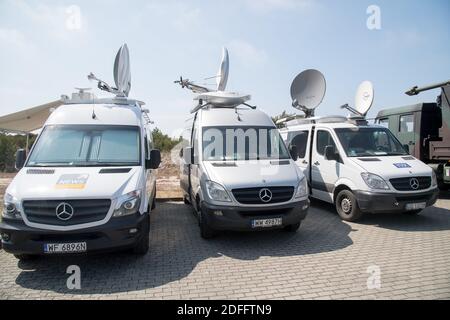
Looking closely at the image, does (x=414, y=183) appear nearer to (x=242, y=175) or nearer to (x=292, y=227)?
(x=292, y=227)

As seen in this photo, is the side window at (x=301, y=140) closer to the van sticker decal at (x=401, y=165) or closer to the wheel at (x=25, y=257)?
the van sticker decal at (x=401, y=165)

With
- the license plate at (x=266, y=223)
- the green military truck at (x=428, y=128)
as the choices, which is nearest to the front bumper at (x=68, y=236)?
the license plate at (x=266, y=223)

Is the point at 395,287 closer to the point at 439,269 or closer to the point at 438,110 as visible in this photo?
the point at 439,269

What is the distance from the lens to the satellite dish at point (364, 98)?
927cm

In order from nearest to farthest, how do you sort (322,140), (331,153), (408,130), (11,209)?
(11,209)
(331,153)
(322,140)
(408,130)

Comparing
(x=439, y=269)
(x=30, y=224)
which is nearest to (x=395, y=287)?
(x=439, y=269)

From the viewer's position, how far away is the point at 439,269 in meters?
4.48

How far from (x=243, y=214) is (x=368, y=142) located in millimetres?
4197

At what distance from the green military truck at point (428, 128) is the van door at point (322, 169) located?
3.76 meters

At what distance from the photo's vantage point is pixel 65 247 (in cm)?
422

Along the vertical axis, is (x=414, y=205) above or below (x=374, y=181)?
below

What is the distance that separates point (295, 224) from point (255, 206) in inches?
47.0

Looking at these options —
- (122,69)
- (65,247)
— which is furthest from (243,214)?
(122,69)

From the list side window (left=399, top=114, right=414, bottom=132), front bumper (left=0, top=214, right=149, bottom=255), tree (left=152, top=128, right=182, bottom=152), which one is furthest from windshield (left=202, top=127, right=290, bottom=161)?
tree (left=152, top=128, right=182, bottom=152)
